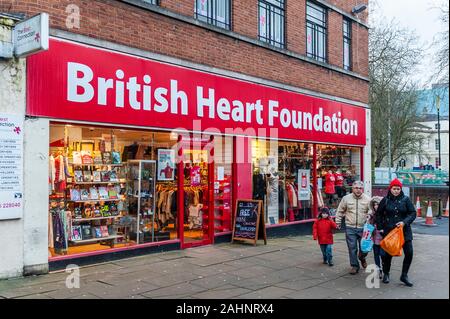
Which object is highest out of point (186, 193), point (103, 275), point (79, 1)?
point (79, 1)

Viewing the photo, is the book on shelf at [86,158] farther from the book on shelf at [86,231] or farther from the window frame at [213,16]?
the window frame at [213,16]

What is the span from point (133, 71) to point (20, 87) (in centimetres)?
229

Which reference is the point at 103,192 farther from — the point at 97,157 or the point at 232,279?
the point at 232,279

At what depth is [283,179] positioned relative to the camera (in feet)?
43.9

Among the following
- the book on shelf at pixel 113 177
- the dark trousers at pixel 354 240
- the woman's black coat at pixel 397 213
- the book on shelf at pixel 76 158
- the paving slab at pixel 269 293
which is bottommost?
the paving slab at pixel 269 293

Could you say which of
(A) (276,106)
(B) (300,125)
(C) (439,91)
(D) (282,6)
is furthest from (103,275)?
(C) (439,91)

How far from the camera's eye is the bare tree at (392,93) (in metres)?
32.2

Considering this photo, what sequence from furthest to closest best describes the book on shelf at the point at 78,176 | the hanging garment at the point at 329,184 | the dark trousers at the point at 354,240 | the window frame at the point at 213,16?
1. the hanging garment at the point at 329,184
2. the window frame at the point at 213,16
3. the book on shelf at the point at 78,176
4. the dark trousers at the point at 354,240

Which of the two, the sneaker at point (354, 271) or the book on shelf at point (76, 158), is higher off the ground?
the book on shelf at point (76, 158)

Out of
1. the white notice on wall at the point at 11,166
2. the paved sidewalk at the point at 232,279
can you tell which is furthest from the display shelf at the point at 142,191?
the white notice on wall at the point at 11,166

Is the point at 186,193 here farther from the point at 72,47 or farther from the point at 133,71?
the point at 72,47

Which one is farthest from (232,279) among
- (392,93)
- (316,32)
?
(392,93)

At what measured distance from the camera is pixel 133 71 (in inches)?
362

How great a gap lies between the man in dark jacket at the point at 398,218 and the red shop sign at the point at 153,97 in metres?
4.62
